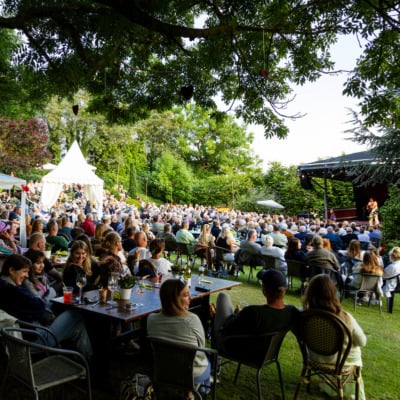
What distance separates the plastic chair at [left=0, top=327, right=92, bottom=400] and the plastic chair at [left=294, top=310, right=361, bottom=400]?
1610mm

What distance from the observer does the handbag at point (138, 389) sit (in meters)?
2.92

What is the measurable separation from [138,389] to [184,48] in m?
4.13

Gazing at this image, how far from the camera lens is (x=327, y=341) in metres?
2.94

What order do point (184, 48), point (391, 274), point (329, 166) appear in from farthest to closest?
1. point (329, 166)
2. point (391, 274)
3. point (184, 48)

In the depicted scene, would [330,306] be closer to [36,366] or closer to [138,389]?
[138,389]

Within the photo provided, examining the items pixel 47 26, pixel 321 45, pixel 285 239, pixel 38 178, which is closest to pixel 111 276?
pixel 47 26

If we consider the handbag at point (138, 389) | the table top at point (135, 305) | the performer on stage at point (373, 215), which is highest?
the performer on stage at point (373, 215)

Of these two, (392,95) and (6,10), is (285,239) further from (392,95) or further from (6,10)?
(6,10)

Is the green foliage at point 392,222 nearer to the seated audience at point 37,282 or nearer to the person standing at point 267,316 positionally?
the person standing at point 267,316

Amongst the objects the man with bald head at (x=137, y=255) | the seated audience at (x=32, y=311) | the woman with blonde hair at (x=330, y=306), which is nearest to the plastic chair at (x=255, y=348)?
the woman with blonde hair at (x=330, y=306)

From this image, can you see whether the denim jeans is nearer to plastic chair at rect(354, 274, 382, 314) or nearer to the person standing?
the person standing

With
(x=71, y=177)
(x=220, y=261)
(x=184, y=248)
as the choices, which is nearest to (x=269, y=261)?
(x=220, y=261)

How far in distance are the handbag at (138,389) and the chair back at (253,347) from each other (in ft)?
2.12

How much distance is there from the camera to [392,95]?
5.12 metres
